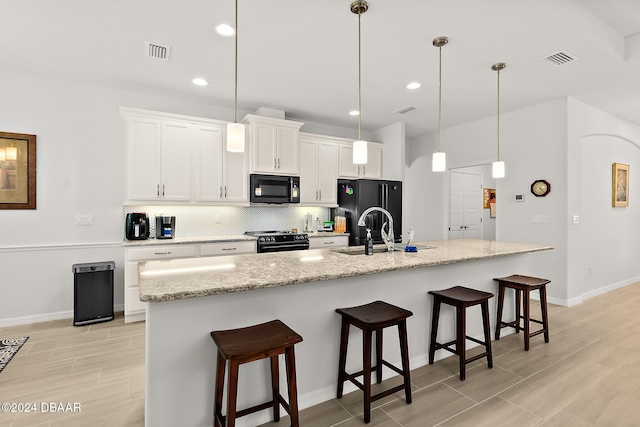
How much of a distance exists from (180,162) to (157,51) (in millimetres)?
1401

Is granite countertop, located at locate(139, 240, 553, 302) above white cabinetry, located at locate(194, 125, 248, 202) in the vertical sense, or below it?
below

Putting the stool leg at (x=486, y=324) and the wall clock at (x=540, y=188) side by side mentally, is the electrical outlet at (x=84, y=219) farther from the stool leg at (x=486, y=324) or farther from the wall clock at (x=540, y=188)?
the wall clock at (x=540, y=188)

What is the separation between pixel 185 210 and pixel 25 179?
5.52ft

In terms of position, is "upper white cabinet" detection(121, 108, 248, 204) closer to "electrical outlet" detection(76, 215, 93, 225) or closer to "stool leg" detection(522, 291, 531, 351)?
"electrical outlet" detection(76, 215, 93, 225)

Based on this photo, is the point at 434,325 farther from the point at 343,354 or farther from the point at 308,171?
the point at 308,171

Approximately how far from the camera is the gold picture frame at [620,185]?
505 centimetres

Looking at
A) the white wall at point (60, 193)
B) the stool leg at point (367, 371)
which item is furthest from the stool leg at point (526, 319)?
the white wall at point (60, 193)

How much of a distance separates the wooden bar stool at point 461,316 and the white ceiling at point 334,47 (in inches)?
85.5

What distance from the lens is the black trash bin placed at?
3492mm

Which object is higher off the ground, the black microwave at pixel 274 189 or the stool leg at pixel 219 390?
the black microwave at pixel 274 189

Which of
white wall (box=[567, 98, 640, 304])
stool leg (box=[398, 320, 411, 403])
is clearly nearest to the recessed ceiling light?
stool leg (box=[398, 320, 411, 403])

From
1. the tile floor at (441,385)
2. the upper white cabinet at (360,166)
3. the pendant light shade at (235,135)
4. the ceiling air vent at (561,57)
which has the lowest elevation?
the tile floor at (441,385)

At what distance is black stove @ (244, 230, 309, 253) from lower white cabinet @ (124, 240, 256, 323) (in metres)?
0.58

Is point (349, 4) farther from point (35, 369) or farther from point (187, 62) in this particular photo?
point (35, 369)
